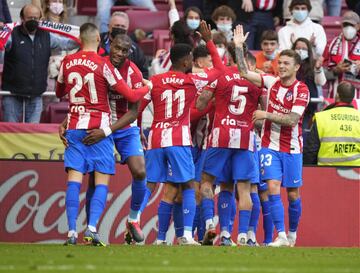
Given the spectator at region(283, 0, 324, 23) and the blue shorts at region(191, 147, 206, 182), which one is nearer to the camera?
the blue shorts at region(191, 147, 206, 182)

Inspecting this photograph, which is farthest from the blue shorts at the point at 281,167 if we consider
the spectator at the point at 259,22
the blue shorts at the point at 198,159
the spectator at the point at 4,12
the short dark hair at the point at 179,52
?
the spectator at the point at 259,22

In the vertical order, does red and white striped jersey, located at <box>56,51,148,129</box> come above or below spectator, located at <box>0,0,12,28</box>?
below

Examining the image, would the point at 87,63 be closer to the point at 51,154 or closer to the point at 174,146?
the point at 174,146

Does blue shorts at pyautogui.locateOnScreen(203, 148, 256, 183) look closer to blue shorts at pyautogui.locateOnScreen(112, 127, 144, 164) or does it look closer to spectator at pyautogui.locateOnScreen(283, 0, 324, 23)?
blue shorts at pyautogui.locateOnScreen(112, 127, 144, 164)

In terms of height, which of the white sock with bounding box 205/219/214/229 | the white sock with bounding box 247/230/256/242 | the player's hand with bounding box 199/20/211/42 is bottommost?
the white sock with bounding box 247/230/256/242

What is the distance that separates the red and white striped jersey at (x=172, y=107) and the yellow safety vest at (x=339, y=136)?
2754mm

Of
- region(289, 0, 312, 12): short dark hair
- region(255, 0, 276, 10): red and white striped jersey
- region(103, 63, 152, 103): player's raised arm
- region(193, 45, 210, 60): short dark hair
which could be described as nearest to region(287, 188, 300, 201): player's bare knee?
region(193, 45, 210, 60): short dark hair

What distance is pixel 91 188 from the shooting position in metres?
14.1

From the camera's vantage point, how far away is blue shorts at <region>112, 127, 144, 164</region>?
14.1m

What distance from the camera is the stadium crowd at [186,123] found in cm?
1343

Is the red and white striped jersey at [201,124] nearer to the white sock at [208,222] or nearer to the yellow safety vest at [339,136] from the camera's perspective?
the white sock at [208,222]

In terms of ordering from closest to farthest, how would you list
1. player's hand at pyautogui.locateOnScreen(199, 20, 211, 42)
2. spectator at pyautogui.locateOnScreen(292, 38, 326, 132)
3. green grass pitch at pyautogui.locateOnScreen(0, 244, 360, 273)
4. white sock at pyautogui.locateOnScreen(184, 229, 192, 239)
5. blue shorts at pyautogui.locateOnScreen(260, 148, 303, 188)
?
green grass pitch at pyautogui.locateOnScreen(0, 244, 360, 273)
player's hand at pyautogui.locateOnScreen(199, 20, 211, 42)
white sock at pyautogui.locateOnScreen(184, 229, 192, 239)
blue shorts at pyautogui.locateOnScreen(260, 148, 303, 188)
spectator at pyautogui.locateOnScreen(292, 38, 326, 132)

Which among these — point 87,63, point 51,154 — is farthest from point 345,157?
point 87,63

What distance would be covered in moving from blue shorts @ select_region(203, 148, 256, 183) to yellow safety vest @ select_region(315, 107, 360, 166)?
7.49ft
